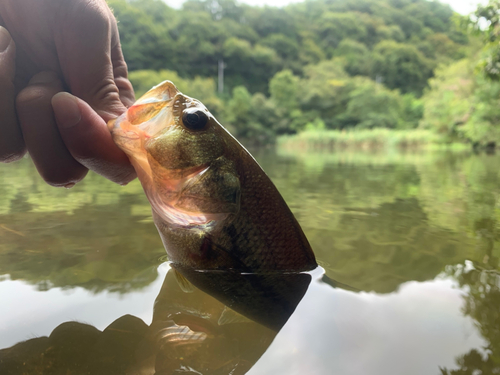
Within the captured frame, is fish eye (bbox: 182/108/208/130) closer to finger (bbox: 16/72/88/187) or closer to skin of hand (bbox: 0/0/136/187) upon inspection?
skin of hand (bbox: 0/0/136/187)

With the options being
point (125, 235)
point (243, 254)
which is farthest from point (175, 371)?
point (125, 235)

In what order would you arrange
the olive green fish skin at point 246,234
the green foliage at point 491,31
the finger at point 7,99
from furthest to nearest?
the green foliage at point 491,31 < the olive green fish skin at point 246,234 < the finger at point 7,99

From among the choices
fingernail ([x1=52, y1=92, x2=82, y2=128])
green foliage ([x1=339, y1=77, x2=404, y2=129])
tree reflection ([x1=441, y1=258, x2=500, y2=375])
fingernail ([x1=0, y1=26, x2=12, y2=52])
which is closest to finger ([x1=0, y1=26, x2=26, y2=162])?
fingernail ([x1=0, y1=26, x2=12, y2=52])

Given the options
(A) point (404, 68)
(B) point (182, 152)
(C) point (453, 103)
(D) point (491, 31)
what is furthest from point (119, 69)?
(A) point (404, 68)

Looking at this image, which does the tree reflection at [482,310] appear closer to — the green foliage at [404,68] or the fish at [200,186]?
the fish at [200,186]

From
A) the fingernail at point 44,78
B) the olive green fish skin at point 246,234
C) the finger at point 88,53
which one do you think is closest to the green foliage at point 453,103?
the olive green fish skin at point 246,234

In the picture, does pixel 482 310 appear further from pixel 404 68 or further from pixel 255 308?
pixel 404 68

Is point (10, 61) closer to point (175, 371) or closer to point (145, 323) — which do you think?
point (145, 323)

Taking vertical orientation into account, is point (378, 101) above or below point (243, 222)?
below
